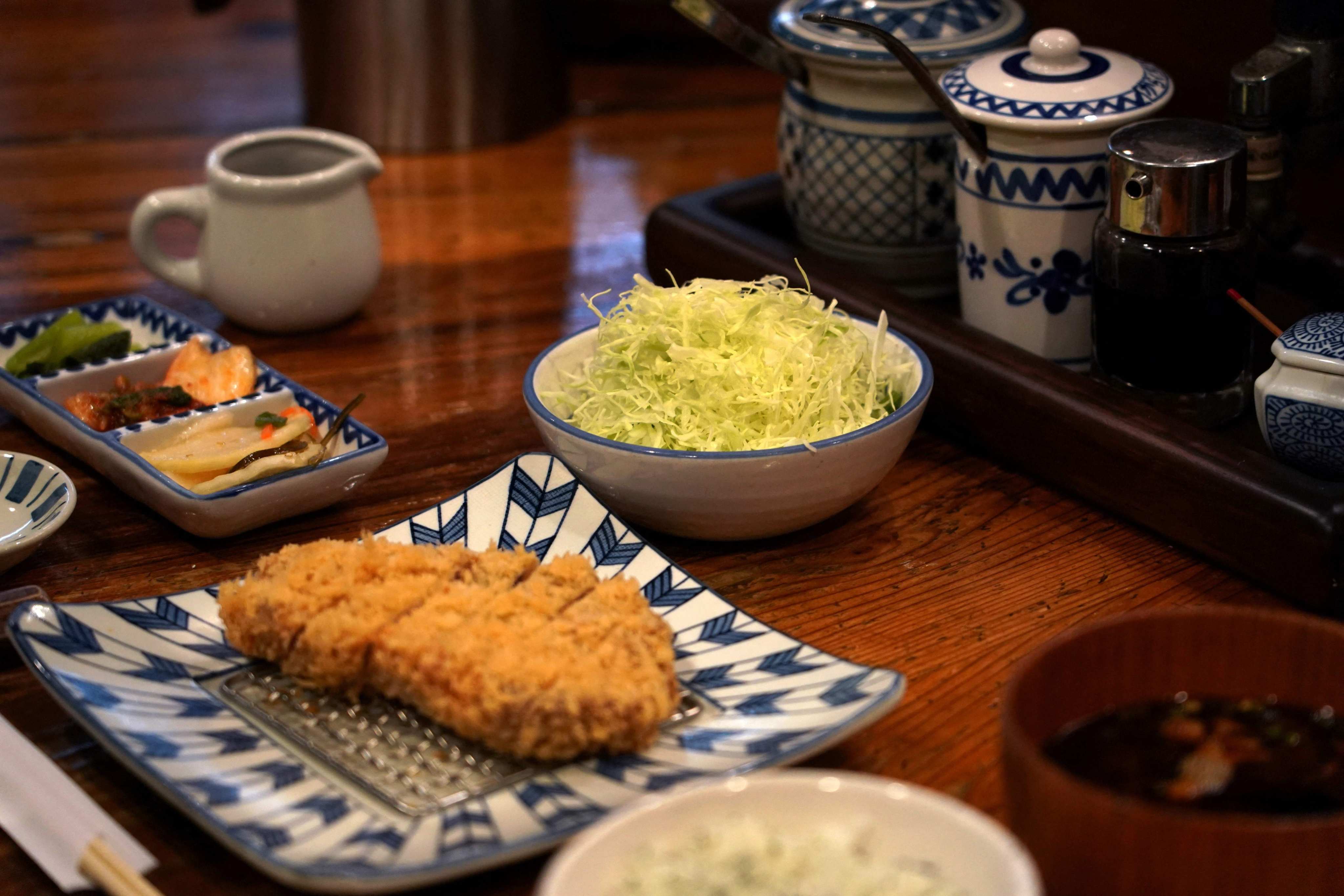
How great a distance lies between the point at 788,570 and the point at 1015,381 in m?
0.41

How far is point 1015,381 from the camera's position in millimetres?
1789

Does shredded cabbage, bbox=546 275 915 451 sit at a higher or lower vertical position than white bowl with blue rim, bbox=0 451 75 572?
higher

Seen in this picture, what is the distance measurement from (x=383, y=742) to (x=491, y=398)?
0.89 metres

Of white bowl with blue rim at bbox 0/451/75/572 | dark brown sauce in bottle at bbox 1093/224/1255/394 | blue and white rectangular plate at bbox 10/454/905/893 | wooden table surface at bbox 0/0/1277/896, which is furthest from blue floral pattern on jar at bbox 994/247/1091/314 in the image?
white bowl with blue rim at bbox 0/451/75/572

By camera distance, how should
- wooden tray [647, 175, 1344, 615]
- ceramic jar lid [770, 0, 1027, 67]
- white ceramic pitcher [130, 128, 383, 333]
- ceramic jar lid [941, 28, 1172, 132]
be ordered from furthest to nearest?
white ceramic pitcher [130, 128, 383, 333] → ceramic jar lid [770, 0, 1027, 67] → ceramic jar lid [941, 28, 1172, 132] → wooden tray [647, 175, 1344, 615]

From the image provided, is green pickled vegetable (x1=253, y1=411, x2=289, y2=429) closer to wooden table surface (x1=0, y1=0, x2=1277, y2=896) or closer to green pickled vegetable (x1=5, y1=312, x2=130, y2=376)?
wooden table surface (x1=0, y1=0, x2=1277, y2=896)

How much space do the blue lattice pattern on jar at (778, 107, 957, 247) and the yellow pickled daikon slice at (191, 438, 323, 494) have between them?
96cm

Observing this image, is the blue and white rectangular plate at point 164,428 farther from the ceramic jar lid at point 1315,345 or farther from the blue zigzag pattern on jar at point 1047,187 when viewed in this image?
the ceramic jar lid at point 1315,345

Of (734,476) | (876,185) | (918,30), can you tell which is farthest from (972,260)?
(734,476)

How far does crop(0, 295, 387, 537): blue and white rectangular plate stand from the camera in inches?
64.8

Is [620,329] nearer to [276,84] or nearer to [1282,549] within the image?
[1282,549]

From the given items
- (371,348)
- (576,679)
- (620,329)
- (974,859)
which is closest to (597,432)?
(620,329)

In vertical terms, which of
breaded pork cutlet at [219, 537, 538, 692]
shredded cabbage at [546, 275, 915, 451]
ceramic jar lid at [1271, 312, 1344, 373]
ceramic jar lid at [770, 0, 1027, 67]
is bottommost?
breaded pork cutlet at [219, 537, 538, 692]

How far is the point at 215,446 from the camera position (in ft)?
5.84
